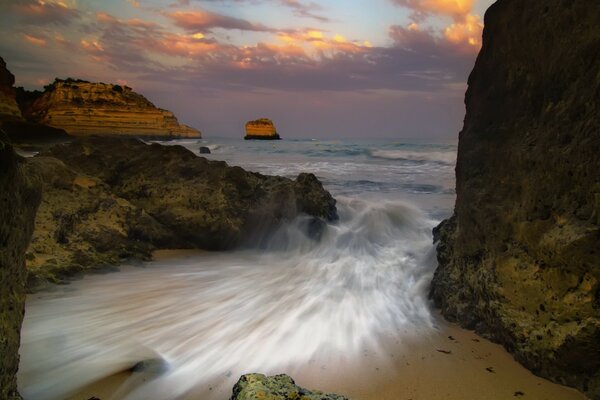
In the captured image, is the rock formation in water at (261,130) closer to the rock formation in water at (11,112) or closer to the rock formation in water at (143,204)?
the rock formation in water at (11,112)

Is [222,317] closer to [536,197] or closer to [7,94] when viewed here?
[536,197]

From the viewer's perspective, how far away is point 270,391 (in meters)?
1.46

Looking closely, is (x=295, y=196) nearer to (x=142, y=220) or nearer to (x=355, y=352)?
(x=142, y=220)

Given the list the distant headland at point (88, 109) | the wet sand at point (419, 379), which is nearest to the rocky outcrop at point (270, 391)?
the wet sand at point (419, 379)

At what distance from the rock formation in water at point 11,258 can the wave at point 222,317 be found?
2.09 feet

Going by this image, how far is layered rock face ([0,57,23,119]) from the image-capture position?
3241cm

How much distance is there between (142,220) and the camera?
4.93 metres

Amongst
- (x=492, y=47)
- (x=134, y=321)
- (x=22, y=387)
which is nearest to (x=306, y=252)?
(x=134, y=321)

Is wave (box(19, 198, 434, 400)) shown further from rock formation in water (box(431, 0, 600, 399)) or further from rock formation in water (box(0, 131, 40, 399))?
rock formation in water (box(431, 0, 600, 399))

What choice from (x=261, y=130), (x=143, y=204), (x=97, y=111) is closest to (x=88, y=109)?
(x=97, y=111)

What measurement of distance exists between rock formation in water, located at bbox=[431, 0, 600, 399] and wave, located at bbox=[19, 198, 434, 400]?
2.45ft

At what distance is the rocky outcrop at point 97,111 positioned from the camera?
53562 mm

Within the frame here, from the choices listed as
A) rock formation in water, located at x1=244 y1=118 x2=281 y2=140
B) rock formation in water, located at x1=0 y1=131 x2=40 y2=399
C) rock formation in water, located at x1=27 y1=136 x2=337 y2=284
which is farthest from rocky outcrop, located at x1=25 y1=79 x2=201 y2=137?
rock formation in water, located at x1=0 y1=131 x2=40 y2=399

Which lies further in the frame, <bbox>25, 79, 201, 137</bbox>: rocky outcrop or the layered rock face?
<bbox>25, 79, 201, 137</bbox>: rocky outcrop
